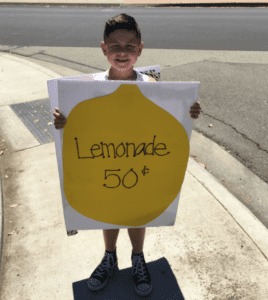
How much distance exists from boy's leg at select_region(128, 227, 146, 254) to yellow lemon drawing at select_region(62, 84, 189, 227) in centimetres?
15

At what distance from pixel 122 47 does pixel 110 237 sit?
132 cm

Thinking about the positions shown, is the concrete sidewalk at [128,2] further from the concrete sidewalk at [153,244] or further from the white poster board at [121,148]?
the white poster board at [121,148]

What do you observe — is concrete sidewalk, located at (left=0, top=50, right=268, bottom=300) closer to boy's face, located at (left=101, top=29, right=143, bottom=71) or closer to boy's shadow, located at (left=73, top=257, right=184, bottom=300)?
boy's shadow, located at (left=73, top=257, right=184, bottom=300)

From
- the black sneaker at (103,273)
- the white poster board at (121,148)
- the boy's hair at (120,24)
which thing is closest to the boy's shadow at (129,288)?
the black sneaker at (103,273)

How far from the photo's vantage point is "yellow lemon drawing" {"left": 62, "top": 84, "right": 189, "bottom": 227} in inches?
61.0

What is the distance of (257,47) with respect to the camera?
856cm

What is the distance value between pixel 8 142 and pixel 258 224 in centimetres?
318

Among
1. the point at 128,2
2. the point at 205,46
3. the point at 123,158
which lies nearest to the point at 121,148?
the point at 123,158

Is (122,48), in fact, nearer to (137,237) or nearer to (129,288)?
(137,237)

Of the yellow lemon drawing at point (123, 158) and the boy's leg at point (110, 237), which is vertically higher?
the yellow lemon drawing at point (123, 158)

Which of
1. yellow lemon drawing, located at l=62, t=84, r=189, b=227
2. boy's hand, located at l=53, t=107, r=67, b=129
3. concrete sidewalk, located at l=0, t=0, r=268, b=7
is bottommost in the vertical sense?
yellow lemon drawing, located at l=62, t=84, r=189, b=227

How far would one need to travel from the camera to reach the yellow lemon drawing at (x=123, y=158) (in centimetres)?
155

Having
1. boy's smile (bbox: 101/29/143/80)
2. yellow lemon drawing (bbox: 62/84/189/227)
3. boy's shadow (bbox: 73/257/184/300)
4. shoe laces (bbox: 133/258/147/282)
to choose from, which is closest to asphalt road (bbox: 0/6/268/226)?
boy's shadow (bbox: 73/257/184/300)

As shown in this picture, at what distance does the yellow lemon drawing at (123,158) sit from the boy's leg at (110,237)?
0.72ft
